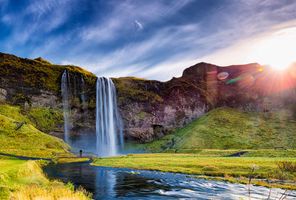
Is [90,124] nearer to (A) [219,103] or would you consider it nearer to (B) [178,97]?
(B) [178,97]

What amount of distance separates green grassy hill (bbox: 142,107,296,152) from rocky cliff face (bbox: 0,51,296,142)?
9.13m

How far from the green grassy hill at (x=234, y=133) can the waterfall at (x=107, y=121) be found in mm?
15397

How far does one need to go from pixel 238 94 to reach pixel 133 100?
64452 millimetres

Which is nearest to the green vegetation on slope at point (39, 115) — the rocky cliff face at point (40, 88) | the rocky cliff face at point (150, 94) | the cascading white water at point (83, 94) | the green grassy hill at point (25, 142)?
the rocky cliff face at point (40, 88)

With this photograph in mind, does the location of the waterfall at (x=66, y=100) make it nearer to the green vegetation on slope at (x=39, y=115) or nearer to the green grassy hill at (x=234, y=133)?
the green vegetation on slope at (x=39, y=115)

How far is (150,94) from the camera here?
150m

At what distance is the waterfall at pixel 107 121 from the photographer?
124m

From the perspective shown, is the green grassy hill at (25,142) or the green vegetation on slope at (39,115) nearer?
the green grassy hill at (25,142)

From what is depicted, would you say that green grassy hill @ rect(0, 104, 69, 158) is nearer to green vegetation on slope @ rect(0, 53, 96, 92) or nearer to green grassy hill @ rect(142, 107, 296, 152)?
green vegetation on slope @ rect(0, 53, 96, 92)

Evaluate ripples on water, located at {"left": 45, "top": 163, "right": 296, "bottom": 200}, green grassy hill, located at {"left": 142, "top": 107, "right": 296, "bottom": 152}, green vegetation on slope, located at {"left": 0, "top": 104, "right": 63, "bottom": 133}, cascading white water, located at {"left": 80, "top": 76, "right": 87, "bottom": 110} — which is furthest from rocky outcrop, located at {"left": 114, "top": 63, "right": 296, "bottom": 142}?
ripples on water, located at {"left": 45, "top": 163, "right": 296, "bottom": 200}

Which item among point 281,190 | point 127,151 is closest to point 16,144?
point 127,151

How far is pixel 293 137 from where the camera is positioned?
373 ft

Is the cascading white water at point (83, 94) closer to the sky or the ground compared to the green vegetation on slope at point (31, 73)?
closer to the ground

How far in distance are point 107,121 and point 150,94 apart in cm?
3268
